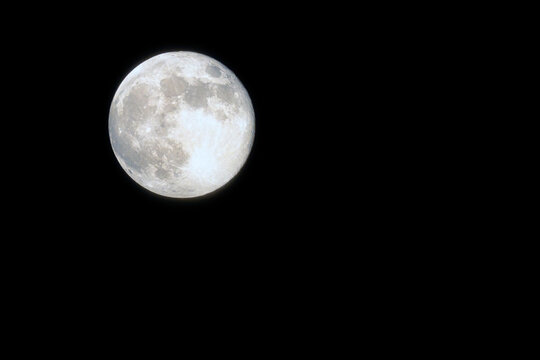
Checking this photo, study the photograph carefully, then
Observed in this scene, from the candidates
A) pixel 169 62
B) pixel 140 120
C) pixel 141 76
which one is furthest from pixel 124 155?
pixel 169 62

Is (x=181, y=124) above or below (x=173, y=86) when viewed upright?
below

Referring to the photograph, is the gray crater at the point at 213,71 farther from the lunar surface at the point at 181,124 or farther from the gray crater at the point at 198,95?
the gray crater at the point at 198,95

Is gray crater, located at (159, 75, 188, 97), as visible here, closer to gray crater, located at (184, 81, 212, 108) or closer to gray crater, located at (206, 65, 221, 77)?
gray crater, located at (184, 81, 212, 108)

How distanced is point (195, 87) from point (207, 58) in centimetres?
55

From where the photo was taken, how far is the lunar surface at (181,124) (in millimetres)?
Answer: 2797

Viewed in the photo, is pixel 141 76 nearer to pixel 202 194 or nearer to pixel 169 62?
pixel 169 62

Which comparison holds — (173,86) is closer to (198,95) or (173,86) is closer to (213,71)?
(198,95)

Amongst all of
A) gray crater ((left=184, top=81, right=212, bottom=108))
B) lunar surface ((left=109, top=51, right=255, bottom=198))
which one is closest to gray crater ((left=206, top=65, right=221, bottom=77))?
lunar surface ((left=109, top=51, right=255, bottom=198))

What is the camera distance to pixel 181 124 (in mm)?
2770

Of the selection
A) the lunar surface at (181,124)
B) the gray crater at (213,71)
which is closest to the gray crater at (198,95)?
the lunar surface at (181,124)

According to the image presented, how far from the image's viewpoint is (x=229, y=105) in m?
3.00

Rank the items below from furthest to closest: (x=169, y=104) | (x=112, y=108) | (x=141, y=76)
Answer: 1. (x=112, y=108)
2. (x=141, y=76)
3. (x=169, y=104)

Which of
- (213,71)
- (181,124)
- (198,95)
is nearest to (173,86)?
(198,95)

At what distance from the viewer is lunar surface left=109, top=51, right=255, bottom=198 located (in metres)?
2.80
